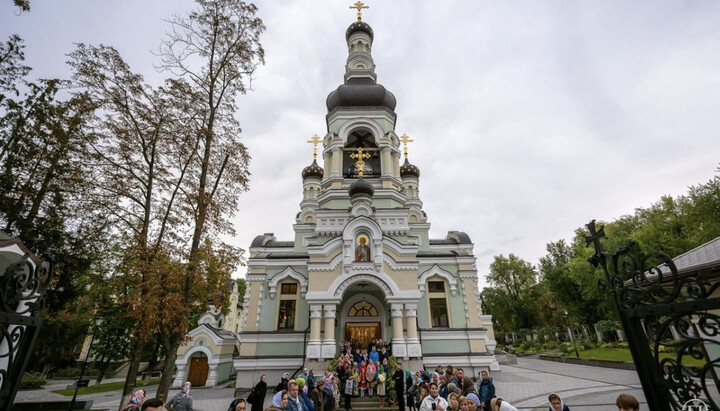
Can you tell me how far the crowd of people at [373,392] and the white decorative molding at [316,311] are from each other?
5.30ft

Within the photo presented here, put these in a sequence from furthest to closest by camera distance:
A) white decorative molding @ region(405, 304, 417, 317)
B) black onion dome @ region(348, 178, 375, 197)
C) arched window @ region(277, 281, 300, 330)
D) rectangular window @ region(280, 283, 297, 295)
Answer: black onion dome @ region(348, 178, 375, 197), rectangular window @ region(280, 283, 297, 295), arched window @ region(277, 281, 300, 330), white decorative molding @ region(405, 304, 417, 317)

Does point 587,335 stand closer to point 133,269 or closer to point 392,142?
point 392,142

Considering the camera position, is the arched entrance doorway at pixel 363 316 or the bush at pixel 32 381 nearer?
the arched entrance doorway at pixel 363 316

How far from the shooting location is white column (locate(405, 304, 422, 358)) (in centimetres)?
1276

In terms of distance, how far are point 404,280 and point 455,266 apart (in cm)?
388

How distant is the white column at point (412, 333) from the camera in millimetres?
12758

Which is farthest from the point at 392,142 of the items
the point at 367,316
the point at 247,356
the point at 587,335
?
the point at 587,335

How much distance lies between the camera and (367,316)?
616 inches

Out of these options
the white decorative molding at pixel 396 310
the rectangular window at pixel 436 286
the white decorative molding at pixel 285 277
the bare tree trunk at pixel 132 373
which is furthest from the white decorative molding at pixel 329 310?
the bare tree trunk at pixel 132 373

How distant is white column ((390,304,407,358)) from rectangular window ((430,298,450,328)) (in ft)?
10.2

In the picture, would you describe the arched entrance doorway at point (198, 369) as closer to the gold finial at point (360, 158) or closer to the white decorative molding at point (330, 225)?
the white decorative molding at point (330, 225)

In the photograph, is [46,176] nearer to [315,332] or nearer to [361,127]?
[315,332]

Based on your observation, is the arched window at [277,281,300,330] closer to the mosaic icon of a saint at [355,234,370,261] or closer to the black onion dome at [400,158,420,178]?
the mosaic icon of a saint at [355,234,370,261]

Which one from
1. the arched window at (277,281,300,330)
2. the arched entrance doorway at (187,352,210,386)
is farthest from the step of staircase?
the arched entrance doorway at (187,352,210,386)
